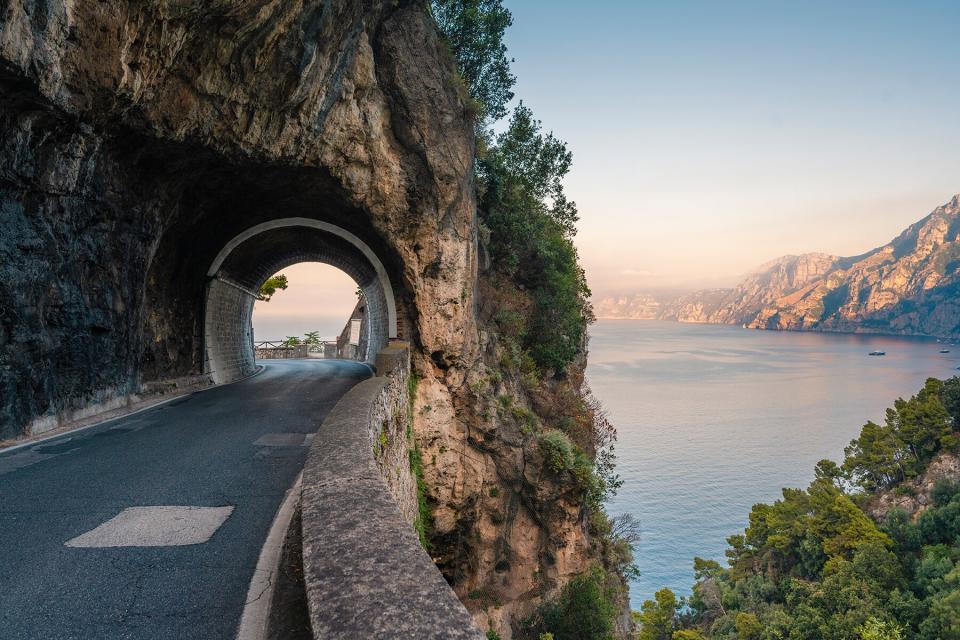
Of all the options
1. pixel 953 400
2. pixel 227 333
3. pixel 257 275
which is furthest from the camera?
pixel 953 400

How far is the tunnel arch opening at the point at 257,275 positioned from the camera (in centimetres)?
1587

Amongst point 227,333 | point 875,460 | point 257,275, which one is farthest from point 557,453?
point 875,460

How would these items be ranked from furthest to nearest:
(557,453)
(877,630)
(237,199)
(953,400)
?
(953,400)
(877,630)
(557,453)
(237,199)

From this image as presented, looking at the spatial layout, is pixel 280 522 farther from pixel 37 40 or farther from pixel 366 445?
pixel 37 40

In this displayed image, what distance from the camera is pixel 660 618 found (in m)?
40.9

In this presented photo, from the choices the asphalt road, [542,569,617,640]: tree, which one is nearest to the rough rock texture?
[542,569,617,640]: tree

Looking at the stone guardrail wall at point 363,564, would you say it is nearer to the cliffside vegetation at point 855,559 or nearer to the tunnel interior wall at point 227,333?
the tunnel interior wall at point 227,333

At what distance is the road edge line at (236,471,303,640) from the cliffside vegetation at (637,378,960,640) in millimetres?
36883

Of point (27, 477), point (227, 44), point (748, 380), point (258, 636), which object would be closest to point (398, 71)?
point (227, 44)

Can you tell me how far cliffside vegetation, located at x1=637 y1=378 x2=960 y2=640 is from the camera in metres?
32.5

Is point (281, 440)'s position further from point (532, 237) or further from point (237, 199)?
point (532, 237)

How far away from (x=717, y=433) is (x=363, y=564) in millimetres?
76569

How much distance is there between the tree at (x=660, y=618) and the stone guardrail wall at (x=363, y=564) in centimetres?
4506

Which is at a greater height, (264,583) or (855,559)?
(264,583)
